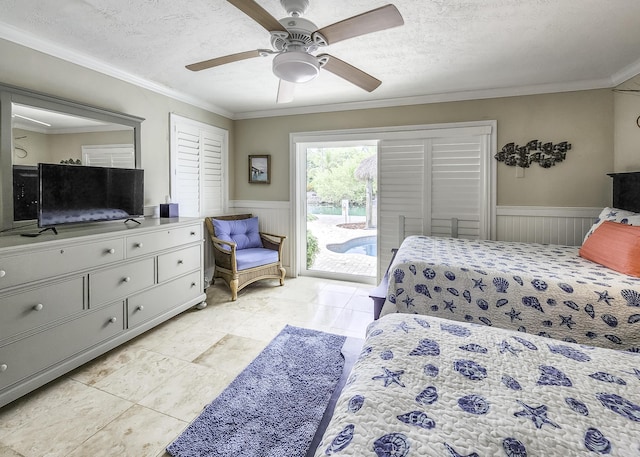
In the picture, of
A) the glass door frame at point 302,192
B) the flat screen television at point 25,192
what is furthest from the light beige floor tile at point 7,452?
the glass door frame at point 302,192

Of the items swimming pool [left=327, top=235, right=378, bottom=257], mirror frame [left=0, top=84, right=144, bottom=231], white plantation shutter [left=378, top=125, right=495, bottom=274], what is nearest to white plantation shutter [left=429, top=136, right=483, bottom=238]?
white plantation shutter [left=378, top=125, right=495, bottom=274]

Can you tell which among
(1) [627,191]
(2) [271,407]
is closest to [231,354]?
(2) [271,407]

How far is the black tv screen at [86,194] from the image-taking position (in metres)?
2.28

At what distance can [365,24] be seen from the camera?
→ 5.37 feet

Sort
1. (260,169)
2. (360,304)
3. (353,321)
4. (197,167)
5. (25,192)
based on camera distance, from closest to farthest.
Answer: (25,192), (353,321), (360,304), (197,167), (260,169)

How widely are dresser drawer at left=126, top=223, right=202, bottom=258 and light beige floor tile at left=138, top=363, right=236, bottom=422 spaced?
1.04m

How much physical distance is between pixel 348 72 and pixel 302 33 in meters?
0.49

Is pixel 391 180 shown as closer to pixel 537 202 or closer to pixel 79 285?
pixel 537 202

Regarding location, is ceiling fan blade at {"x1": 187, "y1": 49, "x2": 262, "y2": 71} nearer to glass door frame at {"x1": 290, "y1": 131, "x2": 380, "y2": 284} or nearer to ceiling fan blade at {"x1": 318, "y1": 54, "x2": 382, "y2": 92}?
ceiling fan blade at {"x1": 318, "y1": 54, "x2": 382, "y2": 92}

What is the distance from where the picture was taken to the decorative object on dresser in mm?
3324

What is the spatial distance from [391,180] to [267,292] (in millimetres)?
2116

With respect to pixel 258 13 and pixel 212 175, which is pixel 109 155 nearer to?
pixel 212 175

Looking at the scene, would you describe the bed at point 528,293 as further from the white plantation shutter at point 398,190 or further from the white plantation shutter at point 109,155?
the white plantation shutter at point 109,155

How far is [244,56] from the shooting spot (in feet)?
6.77
